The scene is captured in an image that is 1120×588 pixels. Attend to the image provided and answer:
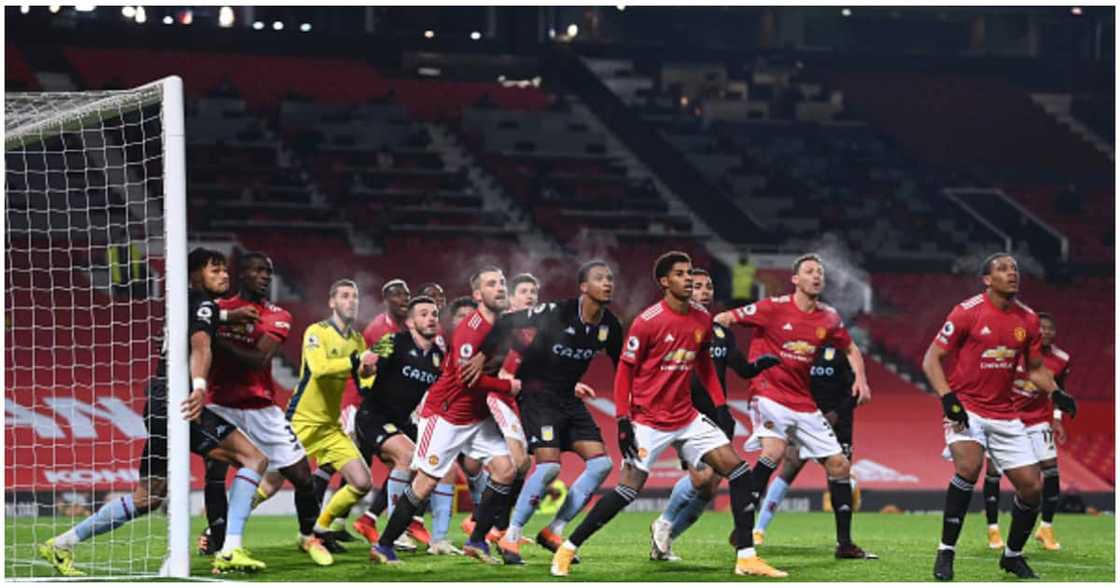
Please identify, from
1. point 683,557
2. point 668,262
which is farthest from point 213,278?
point 683,557

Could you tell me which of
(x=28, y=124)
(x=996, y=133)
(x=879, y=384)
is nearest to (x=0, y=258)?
(x=28, y=124)

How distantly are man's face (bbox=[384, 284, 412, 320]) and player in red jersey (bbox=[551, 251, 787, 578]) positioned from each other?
2673mm

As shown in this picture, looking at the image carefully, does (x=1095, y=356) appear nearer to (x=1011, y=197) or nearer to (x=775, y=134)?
(x=1011, y=197)

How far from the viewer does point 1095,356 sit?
2700 centimetres

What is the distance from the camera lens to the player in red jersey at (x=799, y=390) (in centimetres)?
1191

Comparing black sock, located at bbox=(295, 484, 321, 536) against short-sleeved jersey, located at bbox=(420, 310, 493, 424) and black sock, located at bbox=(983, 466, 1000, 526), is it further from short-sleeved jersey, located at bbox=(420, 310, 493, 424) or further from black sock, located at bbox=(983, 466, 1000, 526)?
black sock, located at bbox=(983, 466, 1000, 526)

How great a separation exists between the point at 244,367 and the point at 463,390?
56.9 inches

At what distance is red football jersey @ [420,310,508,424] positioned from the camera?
36.7ft

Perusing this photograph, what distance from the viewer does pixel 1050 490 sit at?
12.9m

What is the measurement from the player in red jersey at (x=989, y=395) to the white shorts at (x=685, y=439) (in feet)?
4.22

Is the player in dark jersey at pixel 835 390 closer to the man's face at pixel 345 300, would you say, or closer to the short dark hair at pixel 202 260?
the man's face at pixel 345 300

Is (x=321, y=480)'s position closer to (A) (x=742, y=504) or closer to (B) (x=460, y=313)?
(B) (x=460, y=313)

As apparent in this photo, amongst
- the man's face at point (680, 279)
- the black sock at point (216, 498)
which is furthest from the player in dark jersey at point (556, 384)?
the black sock at point (216, 498)

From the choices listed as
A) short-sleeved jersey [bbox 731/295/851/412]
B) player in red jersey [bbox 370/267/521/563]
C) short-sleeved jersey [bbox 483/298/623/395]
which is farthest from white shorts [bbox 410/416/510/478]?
short-sleeved jersey [bbox 731/295/851/412]
